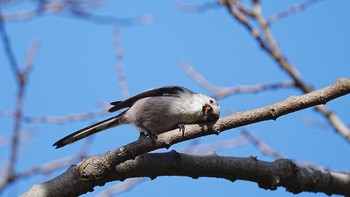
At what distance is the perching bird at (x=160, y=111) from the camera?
3000mm

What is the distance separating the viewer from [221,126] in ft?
7.40

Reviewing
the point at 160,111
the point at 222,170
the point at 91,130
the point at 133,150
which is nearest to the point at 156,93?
the point at 160,111

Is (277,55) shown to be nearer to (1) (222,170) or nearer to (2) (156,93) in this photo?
(2) (156,93)

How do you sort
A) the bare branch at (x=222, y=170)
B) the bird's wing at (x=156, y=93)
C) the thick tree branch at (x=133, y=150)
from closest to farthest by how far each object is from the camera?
the thick tree branch at (x=133, y=150)
the bare branch at (x=222, y=170)
the bird's wing at (x=156, y=93)

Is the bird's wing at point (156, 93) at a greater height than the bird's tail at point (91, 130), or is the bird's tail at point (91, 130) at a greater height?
the bird's wing at point (156, 93)

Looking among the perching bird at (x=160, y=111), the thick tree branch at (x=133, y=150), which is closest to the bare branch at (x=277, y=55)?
the perching bird at (x=160, y=111)

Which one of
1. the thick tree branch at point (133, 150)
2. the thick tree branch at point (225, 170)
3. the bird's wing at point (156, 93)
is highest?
the bird's wing at point (156, 93)

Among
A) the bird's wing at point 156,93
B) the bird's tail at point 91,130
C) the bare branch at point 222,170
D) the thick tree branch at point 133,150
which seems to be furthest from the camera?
the bird's wing at point 156,93

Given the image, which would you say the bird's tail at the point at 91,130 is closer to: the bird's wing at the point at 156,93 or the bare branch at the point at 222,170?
the bird's wing at the point at 156,93

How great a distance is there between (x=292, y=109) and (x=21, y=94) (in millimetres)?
1207

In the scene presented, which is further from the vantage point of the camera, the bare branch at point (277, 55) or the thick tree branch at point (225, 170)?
the bare branch at point (277, 55)

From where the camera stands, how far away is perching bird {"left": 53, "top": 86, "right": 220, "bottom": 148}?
3000 mm

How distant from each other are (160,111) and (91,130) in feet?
1.52

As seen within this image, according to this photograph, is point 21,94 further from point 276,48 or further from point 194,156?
point 276,48
